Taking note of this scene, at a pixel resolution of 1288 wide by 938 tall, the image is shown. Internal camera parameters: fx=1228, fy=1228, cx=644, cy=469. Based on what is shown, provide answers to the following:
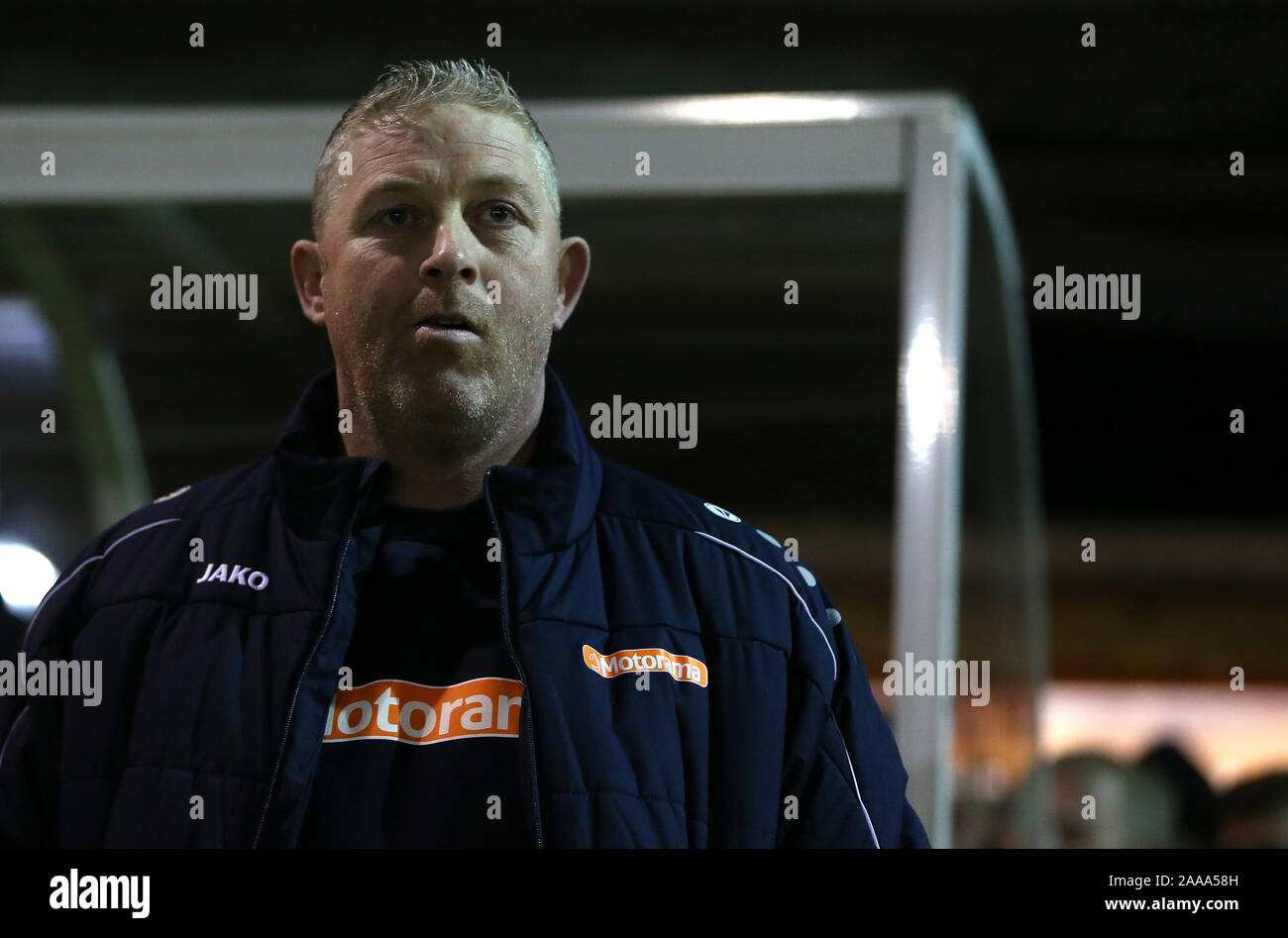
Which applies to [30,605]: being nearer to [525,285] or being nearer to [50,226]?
[525,285]

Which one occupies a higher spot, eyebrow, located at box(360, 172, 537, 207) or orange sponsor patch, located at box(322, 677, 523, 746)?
eyebrow, located at box(360, 172, 537, 207)

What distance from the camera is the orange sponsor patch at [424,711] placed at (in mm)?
964

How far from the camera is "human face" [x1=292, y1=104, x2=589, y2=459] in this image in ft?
3.49

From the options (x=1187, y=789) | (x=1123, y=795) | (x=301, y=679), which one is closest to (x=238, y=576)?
(x=301, y=679)

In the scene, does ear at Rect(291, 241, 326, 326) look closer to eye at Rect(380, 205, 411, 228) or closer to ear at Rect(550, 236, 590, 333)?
eye at Rect(380, 205, 411, 228)

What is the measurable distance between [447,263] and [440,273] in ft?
0.03

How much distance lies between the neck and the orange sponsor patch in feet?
0.60

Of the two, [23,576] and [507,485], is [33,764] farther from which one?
[23,576]

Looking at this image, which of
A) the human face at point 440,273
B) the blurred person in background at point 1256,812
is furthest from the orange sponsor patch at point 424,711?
the blurred person in background at point 1256,812

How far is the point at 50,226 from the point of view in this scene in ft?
7.96

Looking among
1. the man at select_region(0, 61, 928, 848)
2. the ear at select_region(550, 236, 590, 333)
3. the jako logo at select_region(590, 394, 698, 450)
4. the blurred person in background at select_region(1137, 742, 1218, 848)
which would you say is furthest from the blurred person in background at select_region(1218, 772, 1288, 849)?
the ear at select_region(550, 236, 590, 333)

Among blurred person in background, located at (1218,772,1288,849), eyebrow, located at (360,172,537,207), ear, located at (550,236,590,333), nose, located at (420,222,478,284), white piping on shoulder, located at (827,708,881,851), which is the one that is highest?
Result: eyebrow, located at (360,172,537,207)
